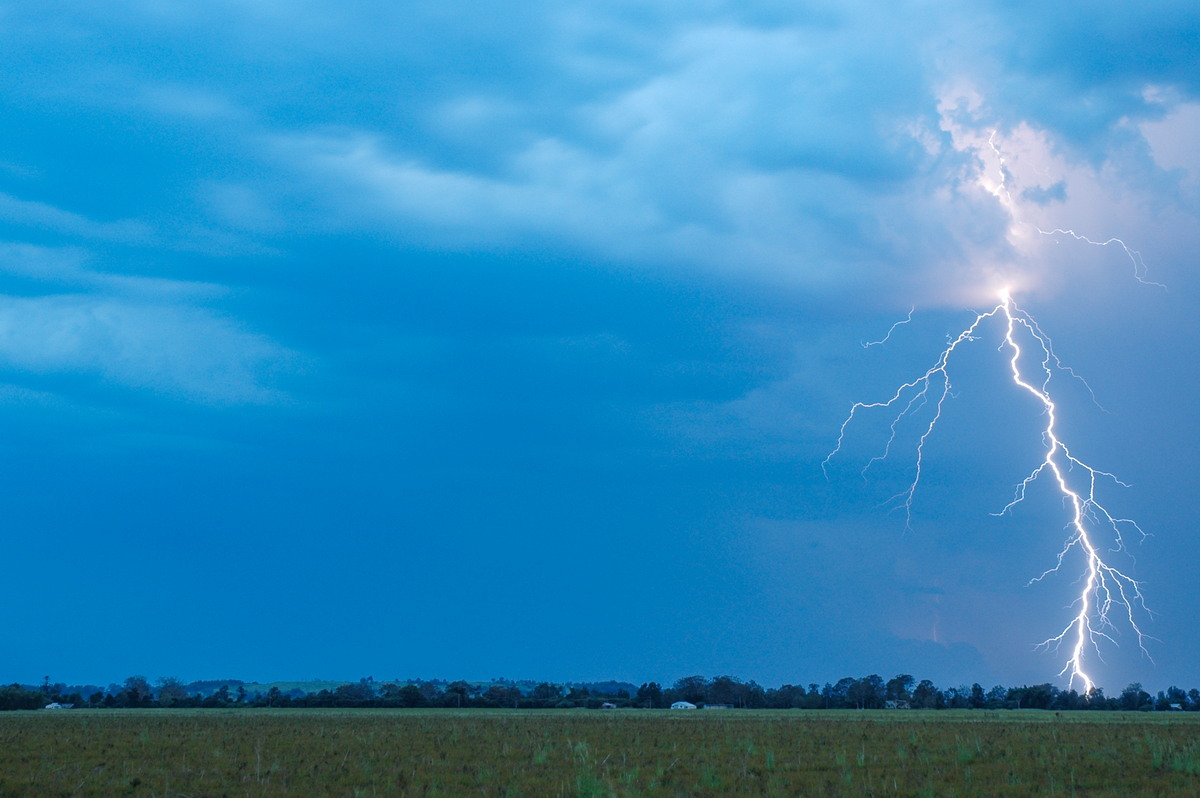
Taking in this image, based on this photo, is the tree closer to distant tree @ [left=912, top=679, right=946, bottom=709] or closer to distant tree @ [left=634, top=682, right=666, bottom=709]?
distant tree @ [left=634, top=682, right=666, bottom=709]

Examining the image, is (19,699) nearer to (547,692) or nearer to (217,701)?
(217,701)

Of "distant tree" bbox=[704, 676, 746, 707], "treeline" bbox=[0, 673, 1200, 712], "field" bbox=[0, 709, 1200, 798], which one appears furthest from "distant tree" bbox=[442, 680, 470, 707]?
"field" bbox=[0, 709, 1200, 798]

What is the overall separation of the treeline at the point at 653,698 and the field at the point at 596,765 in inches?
2523

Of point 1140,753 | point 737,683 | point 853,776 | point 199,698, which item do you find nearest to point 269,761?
point 853,776

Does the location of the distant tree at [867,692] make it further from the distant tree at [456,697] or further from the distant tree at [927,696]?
the distant tree at [456,697]

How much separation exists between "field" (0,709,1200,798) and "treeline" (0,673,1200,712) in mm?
64076

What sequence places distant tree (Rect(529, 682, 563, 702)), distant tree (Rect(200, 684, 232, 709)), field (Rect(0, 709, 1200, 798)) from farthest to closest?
1. distant tree (Rect(529, 682, 563, 702))
2. distant tree (Rect(200, 684, 232, 709))
3. field (Rect(0, 709, 1200, 798))

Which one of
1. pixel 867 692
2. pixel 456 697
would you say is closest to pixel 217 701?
pixel 456 697

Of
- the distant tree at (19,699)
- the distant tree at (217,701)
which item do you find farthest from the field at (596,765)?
the distant tree at (217,701)

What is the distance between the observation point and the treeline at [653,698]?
Result: 3826 inches

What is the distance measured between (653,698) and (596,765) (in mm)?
93574

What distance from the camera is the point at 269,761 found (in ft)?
76.3

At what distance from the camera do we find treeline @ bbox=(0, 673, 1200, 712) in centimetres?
9719

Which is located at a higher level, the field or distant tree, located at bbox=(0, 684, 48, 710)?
the field
